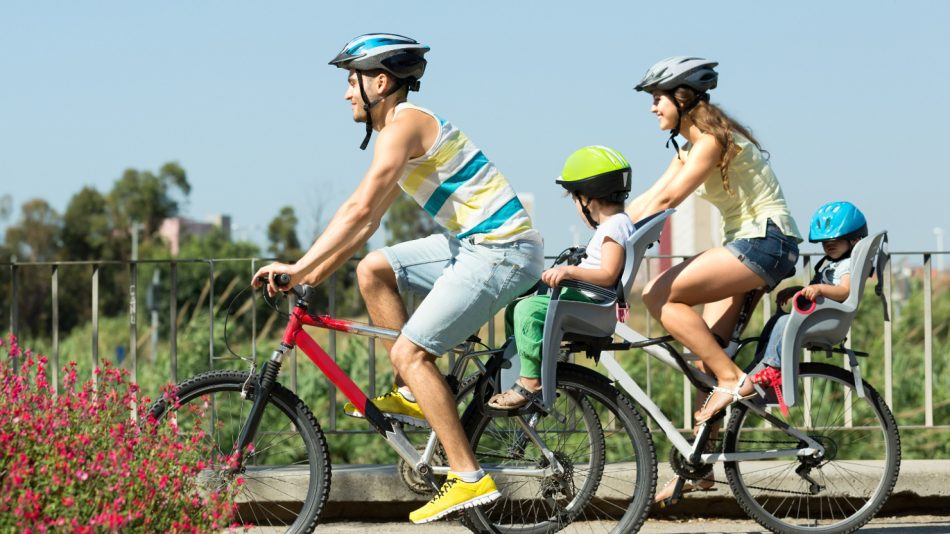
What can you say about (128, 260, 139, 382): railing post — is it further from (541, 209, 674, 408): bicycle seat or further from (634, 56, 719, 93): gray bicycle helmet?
(634, 56, 719, 93): gray bicycle helmet

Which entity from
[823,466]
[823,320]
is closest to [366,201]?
[823,320]

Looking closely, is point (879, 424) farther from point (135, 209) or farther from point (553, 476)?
point (135, 209)

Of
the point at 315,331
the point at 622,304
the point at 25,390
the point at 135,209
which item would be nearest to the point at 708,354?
the point at 622,304

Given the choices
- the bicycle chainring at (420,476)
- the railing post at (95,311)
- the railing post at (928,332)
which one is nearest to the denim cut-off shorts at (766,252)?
the bicycle chainring at (420,476)

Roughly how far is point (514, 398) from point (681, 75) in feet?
4.41

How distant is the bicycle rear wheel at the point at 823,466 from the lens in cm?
543

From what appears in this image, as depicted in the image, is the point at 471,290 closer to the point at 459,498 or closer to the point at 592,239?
the point at 592,239

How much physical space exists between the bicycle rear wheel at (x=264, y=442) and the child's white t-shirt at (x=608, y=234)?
114cm

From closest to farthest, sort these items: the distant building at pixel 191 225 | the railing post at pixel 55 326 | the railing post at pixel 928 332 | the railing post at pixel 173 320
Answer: the railing post at pixel 173 320, the railing post at pixel 55 326, the railing post at pixel 928 332, the distant building at pixel 191 225

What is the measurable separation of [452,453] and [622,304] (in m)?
0.81

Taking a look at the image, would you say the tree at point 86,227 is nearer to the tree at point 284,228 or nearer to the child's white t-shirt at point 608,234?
the tree at point 284,228

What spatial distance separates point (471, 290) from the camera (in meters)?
4.75

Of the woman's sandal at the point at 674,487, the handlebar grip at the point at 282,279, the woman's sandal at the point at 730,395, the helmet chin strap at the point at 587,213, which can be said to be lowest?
the woman's sandal at the point at 674,487

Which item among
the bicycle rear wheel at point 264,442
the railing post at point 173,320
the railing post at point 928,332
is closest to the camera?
the bicycle rear wheel at point 264,442
